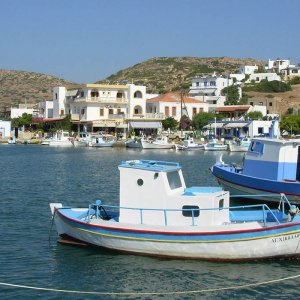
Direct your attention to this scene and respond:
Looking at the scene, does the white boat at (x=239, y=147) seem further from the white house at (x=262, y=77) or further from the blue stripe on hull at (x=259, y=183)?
the white house at (x=262, y=77)

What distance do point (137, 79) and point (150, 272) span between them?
6376 inches

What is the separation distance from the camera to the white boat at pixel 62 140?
8950cm

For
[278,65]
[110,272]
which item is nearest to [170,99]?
[278,65]

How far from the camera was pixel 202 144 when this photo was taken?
78625 millimetres

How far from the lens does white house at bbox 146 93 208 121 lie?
96062 millimetres

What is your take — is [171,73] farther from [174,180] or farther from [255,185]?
[174,180]

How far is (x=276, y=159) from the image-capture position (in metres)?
26.7

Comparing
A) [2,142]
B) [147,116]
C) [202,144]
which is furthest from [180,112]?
[2,142]

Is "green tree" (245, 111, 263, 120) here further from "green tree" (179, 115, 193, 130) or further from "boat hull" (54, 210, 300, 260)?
"boat hull" (54, 210, 300, 260)

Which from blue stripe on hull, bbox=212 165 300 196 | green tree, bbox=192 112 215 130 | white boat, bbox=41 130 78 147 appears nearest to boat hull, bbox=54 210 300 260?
blue stripe on hull, bbox=212 165 300 196

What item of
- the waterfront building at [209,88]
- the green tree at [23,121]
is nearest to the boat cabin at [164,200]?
the waterfront building at [209,88]

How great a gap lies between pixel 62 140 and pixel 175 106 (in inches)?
762

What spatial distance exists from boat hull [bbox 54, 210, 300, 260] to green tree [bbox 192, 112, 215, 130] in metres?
75.4

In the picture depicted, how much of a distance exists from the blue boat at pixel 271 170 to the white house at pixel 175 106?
67812mm
